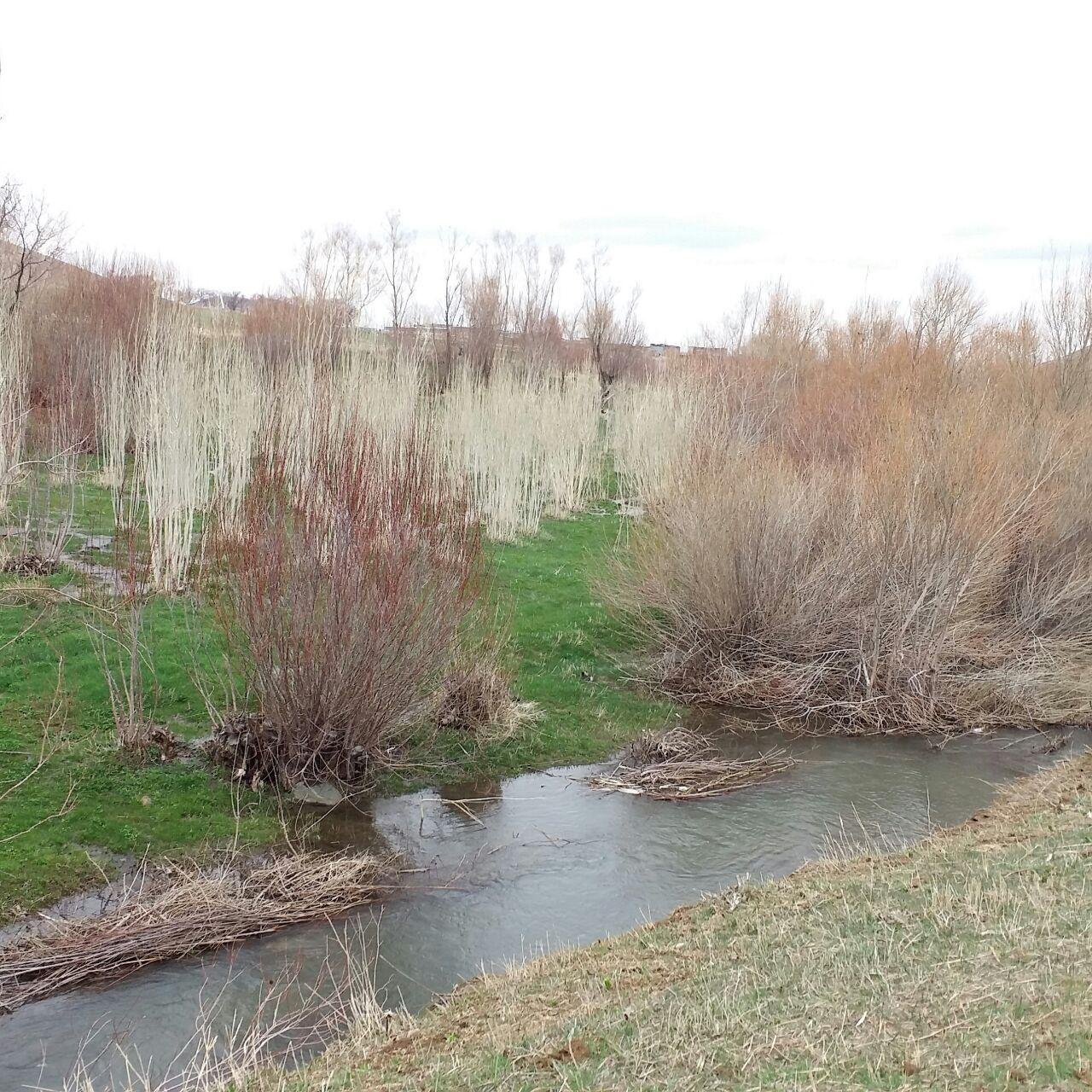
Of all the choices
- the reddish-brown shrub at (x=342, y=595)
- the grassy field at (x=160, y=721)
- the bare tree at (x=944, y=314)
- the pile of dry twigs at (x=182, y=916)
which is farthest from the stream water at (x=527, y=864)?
the bare tree at (x=944, y=314)

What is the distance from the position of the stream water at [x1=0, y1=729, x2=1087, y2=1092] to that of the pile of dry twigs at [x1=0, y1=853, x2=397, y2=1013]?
110 mm

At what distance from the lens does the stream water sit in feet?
16.9

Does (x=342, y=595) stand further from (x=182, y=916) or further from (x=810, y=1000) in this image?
(x=810, y=1000)

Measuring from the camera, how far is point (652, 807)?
8492mm

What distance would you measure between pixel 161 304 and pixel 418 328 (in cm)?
970

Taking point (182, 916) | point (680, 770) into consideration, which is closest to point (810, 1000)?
point (182, 916)

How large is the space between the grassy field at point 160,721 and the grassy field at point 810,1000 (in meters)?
2.75

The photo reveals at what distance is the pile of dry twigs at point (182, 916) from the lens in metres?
5.37

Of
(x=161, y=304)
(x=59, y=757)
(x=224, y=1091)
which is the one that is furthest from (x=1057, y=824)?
(x=161, y=304)

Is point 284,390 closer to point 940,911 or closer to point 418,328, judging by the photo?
point 940,911

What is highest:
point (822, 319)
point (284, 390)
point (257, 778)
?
point (822, 319)

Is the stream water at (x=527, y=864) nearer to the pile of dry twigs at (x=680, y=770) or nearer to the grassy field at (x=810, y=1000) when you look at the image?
the pile of dry twigs at (x=680, y=770)

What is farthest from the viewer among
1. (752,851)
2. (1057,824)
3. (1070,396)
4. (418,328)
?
(418,328)

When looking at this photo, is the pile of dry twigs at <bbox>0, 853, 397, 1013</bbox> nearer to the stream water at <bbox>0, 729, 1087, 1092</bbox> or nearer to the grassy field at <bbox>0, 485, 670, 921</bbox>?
the stream water at <bbox>0, 729, 1087, 1092</bbox>
